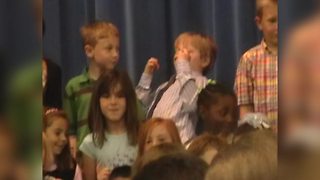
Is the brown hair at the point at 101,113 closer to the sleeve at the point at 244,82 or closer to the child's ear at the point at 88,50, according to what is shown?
the child's ear at the point at 88,50

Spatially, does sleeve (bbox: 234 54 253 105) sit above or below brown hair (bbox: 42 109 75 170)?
above

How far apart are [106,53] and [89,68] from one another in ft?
0.16

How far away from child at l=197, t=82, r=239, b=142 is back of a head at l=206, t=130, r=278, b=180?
0.03 m

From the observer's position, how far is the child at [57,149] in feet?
5.09

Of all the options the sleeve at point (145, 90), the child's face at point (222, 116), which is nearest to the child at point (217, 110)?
the child's face at point (222, 116)

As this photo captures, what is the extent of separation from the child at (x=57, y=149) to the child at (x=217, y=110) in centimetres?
29

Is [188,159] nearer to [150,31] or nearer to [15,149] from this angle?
[150,31]

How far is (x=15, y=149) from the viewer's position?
1583 mm

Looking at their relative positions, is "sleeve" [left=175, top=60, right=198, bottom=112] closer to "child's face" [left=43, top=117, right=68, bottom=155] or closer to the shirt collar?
the shirt collar

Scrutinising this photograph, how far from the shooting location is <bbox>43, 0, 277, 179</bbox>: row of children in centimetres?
145

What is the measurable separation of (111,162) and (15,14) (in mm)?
378

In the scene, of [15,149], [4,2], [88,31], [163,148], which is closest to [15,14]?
[4,2]

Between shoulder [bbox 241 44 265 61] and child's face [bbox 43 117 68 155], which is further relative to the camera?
child's face [bbox 43 117 68 155]

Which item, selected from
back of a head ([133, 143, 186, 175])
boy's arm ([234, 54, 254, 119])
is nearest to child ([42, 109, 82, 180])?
back of a head ([133, 143, 186, 175])
